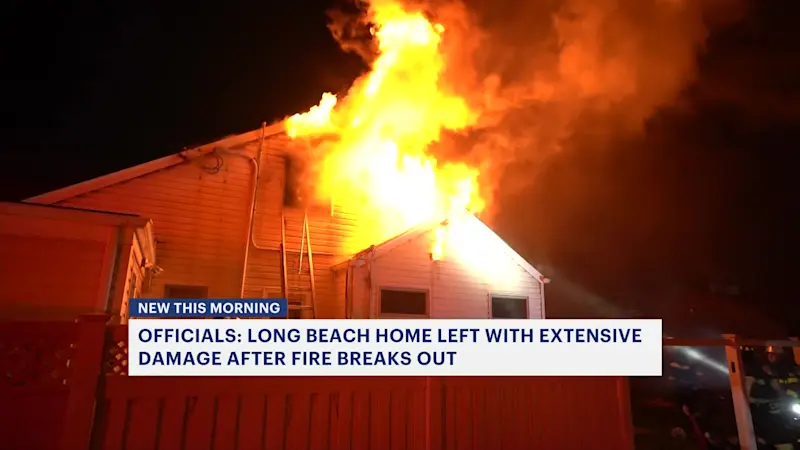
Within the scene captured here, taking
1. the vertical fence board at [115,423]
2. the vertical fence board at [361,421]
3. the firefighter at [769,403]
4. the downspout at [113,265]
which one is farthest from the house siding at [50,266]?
the firefighter at [769,403]

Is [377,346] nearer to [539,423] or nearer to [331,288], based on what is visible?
[539,423]

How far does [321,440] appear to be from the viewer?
17.8ft

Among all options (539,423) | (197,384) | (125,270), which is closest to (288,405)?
(197,384)

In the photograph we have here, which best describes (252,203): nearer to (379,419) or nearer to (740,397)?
(379,419)

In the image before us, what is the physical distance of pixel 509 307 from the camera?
507 inches

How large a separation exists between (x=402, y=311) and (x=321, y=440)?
615 cm

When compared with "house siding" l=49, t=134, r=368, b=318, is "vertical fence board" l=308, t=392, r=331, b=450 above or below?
below

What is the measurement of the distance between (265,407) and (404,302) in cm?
651

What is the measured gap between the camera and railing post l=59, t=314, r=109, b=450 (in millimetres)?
4555

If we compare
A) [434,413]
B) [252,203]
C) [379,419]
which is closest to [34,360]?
[379,419]

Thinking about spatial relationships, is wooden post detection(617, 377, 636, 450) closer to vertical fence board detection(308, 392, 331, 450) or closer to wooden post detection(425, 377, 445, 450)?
wooden post detection(425, 377, 445, 450)

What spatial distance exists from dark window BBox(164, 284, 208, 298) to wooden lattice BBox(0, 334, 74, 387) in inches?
246

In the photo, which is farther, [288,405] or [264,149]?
[264,149]

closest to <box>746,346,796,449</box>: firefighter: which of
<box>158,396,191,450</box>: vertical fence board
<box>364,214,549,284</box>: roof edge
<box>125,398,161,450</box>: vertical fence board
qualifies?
<box>364,214,549,284</box>: roof edge
